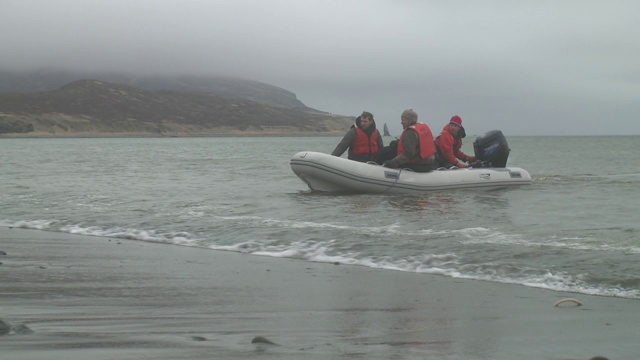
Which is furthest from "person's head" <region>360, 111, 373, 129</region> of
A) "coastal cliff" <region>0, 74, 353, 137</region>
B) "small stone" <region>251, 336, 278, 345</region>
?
"coastal cliff" <region>0, 74, 353, 137</region>

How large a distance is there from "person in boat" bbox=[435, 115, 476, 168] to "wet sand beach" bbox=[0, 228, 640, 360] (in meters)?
8.24

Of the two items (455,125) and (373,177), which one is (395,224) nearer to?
(373,177)

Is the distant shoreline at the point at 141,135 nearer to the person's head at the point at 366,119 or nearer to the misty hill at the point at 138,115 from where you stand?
the misty hill at the point at 138,115

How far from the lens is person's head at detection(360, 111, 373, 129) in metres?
14.1

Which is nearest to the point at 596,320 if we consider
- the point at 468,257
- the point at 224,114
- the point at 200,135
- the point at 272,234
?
the point at 468,257

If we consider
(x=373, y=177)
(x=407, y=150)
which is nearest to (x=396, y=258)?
(x=373, y=177)

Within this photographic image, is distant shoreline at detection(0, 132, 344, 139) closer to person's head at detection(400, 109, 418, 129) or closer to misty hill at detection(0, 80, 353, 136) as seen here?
misty hill at detection(0, 80, 353, 136)

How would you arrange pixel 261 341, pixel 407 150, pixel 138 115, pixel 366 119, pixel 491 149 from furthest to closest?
pixel 138 115 < pixel 491 149 < pixel 366 119 < pixel 407 150 < pixel 261 341

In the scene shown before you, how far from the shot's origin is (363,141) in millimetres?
14516

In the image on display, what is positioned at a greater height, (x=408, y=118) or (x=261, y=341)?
A: (x=408, y=118)

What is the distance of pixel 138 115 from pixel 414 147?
130 meters

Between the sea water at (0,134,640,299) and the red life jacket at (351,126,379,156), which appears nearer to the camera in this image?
the sea water at (0,134,640,299)

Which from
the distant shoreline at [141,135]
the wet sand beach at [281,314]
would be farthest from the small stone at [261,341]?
the distant shoreline at [141,135]

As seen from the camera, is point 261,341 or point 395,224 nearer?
point 261,341
